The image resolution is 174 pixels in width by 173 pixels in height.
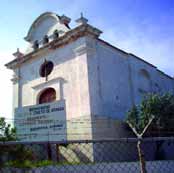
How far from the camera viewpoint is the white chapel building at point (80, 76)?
1583 centimetres

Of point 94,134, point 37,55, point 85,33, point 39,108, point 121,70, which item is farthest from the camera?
point 37,55

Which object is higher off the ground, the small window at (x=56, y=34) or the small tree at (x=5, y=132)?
the small window at (x=56, y=34)

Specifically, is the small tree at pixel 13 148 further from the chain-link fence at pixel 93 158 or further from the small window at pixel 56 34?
the small window at pixel 56 34

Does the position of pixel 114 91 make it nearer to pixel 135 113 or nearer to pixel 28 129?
pixel 135 113

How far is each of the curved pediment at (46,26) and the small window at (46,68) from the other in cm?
204

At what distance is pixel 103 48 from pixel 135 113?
14.0ft

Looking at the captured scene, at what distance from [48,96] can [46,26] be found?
16.0 ft

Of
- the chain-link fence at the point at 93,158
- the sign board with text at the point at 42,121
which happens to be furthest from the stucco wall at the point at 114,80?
the sign board with text at the point at 42,121

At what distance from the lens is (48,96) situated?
18.7 m

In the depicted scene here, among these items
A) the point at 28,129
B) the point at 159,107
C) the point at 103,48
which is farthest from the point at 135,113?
the point at 28,129

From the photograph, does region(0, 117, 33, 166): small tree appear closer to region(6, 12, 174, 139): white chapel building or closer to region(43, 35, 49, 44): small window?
region(6, 12, 174, 139): white chapel building

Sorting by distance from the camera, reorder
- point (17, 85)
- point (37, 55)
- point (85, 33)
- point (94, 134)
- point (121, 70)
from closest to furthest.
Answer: point (94, 134)
point (85, 33)
point (121, 70)
point (37, 55)
point (17, 85)

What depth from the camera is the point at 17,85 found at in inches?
827

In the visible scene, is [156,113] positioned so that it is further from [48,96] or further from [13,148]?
[13,148]
